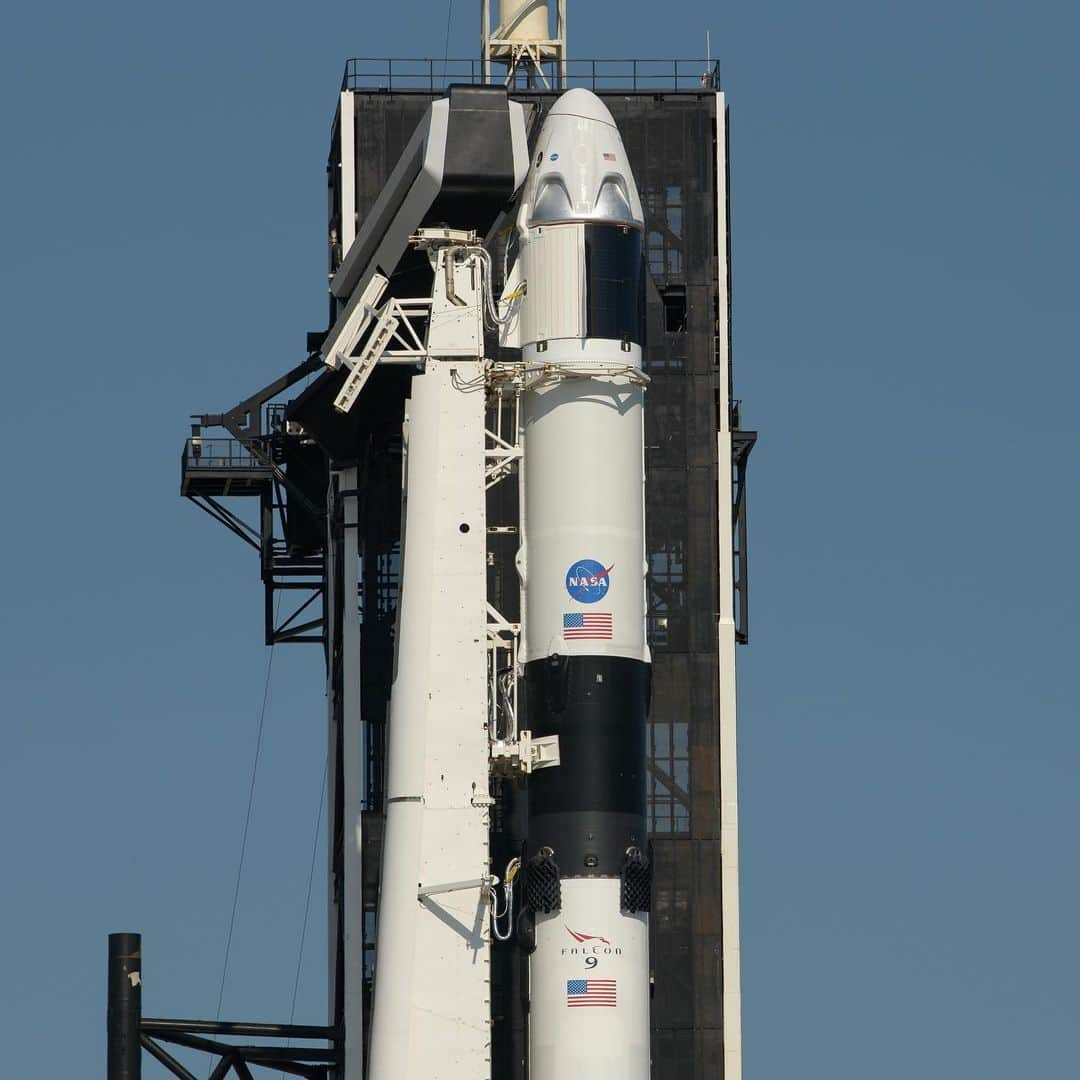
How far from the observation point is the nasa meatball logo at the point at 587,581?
2227 inches

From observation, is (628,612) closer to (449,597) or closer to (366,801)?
(449,597)

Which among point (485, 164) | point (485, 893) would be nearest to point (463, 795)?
point (485, 893)

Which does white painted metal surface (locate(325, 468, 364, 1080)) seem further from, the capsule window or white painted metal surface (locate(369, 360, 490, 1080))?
the capsule window

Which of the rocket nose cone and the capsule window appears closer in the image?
the capsule window

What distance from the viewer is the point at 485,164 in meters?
57.8

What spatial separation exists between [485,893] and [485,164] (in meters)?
10.6

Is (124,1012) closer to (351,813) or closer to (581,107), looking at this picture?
(351,813)

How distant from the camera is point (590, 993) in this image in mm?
55188

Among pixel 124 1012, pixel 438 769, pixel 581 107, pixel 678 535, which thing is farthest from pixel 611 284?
pixel 124 1012

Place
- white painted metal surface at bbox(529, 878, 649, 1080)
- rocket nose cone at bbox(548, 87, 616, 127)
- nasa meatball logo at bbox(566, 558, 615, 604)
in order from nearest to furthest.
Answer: white painted metal surface at bbox(529, 878, 649, 1080) → nasa meatball logo at bbox(566, 558, 615, 604) → rocket nose cone at bbox(548, 87, 616, 127)

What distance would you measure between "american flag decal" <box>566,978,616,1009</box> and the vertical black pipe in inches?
392

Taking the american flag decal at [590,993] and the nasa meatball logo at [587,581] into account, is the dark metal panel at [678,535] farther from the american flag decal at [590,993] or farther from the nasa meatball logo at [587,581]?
the american flag decal at [590,993]

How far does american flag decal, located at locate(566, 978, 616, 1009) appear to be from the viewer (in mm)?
55188

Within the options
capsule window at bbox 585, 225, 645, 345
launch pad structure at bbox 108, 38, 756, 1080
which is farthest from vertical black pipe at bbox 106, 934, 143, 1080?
capsule window at bbox 585, 225, 645, 345
